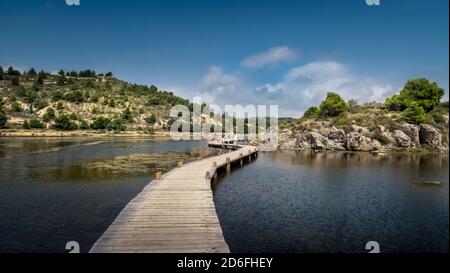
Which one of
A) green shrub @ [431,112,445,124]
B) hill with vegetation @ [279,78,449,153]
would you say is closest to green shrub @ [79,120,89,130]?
hill with vegetation @ [279,78,449,153]

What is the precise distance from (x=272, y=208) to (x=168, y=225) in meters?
9.46

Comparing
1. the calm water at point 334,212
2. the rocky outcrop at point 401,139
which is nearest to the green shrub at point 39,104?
the rocky outcrop at point 401,139

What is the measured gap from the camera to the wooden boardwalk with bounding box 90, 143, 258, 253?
1443 centimetres

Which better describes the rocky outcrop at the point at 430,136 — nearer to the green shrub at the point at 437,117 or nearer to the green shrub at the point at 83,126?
the green shrub at the point at 437,117

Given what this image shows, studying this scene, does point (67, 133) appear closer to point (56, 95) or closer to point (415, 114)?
point (56, 95)

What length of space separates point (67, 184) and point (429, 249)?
28.5m

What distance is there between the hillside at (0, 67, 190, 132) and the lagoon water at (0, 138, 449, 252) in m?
108

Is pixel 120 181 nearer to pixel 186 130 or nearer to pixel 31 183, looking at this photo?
pixel 31 183

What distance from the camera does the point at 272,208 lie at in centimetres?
2459

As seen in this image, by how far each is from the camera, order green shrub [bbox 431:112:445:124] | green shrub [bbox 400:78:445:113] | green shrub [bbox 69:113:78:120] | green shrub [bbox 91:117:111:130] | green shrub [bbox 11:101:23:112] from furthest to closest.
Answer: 1. green shrub [bbox 69:113:78:120]
2. green shrub [bbox 11:101:23:112]
3. green shrub [bbox 91:117:111:130]
4. green shrub [bbox 400:78:445:113]
5. green shrub [bbox 431:112:445:124]

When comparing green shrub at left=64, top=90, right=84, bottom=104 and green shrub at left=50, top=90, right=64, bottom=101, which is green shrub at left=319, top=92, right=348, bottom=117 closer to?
green shrub at left=64, top=90, right=84, bottom=104

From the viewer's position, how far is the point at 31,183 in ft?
107

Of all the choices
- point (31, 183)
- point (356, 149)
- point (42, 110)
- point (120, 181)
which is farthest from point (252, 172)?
point (42, 110)

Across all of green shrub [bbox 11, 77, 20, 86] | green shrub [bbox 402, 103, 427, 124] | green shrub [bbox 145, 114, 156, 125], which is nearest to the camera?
green shrub [bbox 402, 103, 427, 124]
